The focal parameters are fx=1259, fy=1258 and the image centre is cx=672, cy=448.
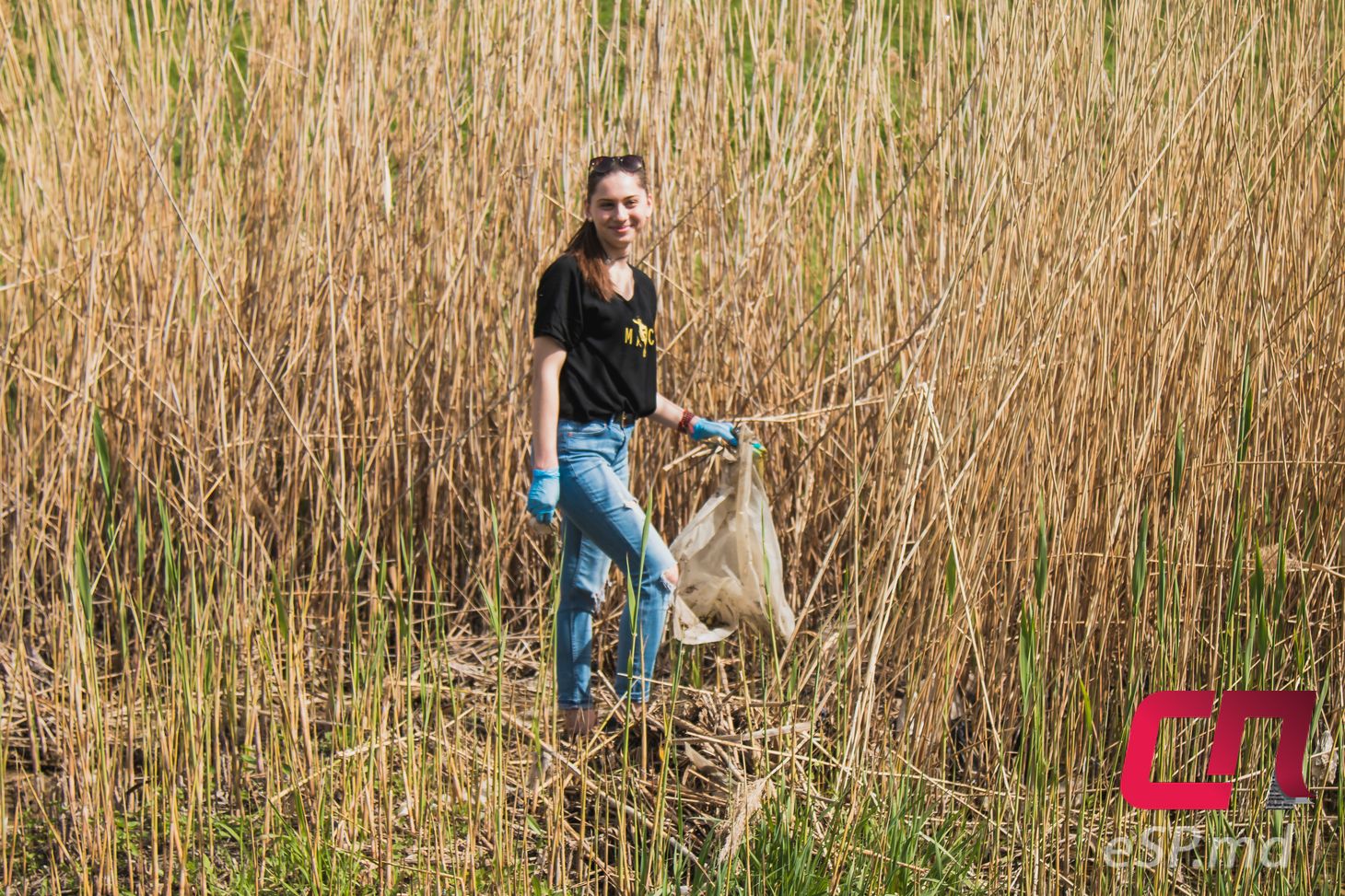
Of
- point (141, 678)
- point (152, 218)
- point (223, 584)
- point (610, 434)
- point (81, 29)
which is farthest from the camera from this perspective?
point (81, 29)

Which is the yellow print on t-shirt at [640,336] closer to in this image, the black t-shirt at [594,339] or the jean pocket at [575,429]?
the black t-shirt at [594,339]

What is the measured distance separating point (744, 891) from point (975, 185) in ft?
3.76

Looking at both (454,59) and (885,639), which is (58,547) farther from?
(885,639)

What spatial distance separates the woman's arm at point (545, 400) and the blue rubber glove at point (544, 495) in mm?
11

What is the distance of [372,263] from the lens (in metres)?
2.56

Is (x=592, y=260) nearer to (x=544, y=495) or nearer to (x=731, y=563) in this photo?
(x=544, y=495)

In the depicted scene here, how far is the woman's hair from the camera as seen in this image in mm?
1967

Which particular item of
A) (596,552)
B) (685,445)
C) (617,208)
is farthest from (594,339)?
(685,445)

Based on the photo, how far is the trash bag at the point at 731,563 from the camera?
2.08 meters

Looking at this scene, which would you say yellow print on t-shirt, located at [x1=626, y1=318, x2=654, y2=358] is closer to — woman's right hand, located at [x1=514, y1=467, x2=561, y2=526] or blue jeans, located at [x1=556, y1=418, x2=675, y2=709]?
blue jeans, located at [x1=556, y1=418, x2=675, y2=709]

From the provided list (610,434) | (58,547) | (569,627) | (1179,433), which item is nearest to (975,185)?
(1179,433)

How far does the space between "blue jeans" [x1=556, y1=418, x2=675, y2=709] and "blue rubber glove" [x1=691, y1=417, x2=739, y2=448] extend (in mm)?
116

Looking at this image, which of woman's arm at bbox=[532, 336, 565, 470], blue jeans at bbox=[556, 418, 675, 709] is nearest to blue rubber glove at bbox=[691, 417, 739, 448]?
blue jeans at bbox=[556, 418, 675, 709]

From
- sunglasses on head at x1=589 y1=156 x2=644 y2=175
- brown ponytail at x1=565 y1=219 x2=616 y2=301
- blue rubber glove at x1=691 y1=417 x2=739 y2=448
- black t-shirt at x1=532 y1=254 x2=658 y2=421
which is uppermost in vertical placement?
sunglasses on head at x1=589 y1=156 x2=644 y2=175
